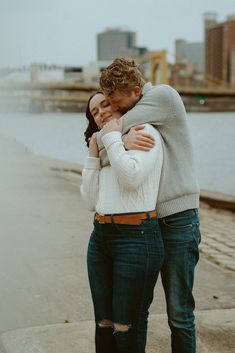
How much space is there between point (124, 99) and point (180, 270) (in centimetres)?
58

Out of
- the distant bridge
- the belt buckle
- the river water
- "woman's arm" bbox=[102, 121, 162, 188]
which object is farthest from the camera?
the distant bridge

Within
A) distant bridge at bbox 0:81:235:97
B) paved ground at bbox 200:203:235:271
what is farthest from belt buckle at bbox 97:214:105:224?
distant bridge at bbox 0:81:235:97

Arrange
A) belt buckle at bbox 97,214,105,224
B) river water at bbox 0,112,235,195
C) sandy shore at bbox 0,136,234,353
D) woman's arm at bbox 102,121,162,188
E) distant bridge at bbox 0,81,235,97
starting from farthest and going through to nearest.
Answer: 1. distant bridge at bbox 0,81,235,97
2. river water at bbox 0,112,235,195
3. sandy shore at bbox 0,136,234,353
4. belt buckle at bbox 97,214,105,224
5. woman's arm at bbox 102,121,162,188

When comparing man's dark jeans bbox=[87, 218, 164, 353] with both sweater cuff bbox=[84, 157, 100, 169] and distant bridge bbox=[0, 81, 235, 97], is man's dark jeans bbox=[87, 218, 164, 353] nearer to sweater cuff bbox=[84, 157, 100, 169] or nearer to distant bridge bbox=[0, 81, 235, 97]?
sweater cuff bbox=[84, 157, 100, 169]

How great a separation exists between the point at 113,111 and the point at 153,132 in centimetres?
15

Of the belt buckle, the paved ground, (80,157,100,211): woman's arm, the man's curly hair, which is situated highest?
the man's curly hair

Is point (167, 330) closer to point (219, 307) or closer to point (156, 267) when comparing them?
point (219, 307)

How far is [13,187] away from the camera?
845cm

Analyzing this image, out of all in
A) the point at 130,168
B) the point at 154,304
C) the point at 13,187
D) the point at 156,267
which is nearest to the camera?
the point at 130,168

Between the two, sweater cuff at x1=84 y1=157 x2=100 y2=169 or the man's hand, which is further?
sweater cuff at x1=84 y1=157 x2=100 y2=169

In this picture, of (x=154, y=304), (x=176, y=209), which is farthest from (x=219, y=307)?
(x=176, y=209)

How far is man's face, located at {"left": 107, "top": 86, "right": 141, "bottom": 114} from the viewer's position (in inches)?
74.2

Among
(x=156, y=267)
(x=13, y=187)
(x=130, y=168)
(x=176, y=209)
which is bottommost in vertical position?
(x=13, y=187)

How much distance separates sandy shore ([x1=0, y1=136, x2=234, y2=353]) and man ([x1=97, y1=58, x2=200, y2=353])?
694mm
